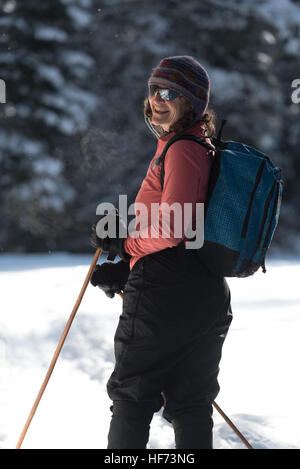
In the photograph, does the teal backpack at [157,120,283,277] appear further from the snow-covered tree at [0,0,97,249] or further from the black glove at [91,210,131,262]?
the snow-covered tree at [0,0,97,249]

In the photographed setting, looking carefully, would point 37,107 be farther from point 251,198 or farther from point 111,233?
point 251,198

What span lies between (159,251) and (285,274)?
7.01m

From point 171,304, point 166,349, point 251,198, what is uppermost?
point 251,198

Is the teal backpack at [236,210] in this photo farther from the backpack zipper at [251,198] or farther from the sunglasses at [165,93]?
the sunglasses at [165,93]

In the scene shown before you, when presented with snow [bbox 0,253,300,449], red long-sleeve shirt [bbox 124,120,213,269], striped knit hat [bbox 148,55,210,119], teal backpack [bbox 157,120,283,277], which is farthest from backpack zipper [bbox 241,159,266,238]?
snow [bbox 0,253,300,449]

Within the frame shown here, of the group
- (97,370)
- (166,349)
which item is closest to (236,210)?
(166,349)

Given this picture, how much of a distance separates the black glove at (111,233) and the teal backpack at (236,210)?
0.68 ft

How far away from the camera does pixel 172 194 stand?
5.71ft

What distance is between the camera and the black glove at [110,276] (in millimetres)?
2092

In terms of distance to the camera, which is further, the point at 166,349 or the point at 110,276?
the point at 110,276

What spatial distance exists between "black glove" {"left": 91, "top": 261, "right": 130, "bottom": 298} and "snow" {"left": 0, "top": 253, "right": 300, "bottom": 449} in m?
0.99

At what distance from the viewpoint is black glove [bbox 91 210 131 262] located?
1.90 meters

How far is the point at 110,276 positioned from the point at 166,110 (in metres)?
0.61

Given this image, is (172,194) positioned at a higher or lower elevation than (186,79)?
lower
